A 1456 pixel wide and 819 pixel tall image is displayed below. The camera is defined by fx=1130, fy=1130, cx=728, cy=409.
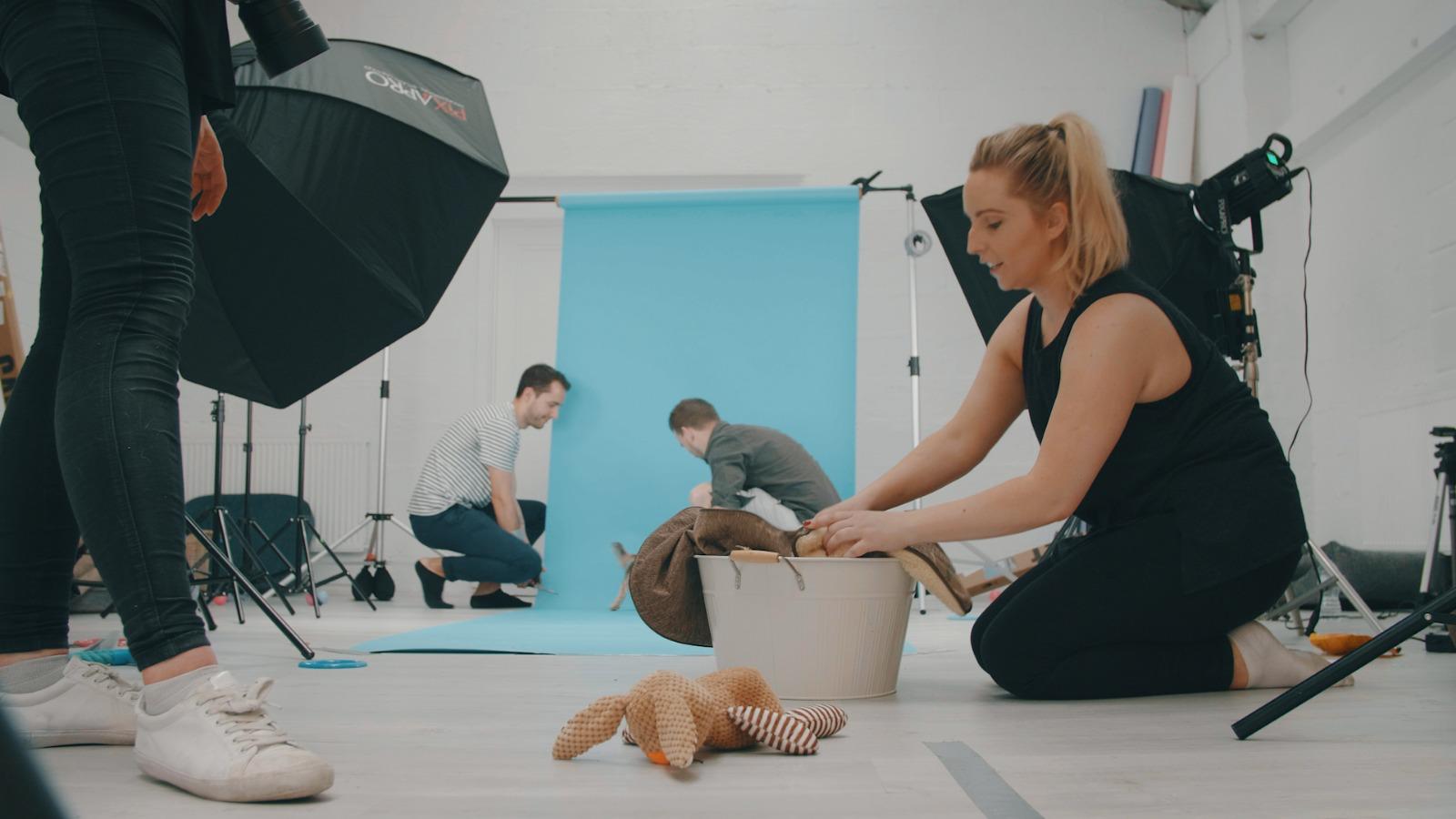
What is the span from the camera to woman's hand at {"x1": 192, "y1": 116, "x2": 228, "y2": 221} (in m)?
1.41

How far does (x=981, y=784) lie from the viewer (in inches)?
41.4

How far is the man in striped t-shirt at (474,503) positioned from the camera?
4668 millimetres

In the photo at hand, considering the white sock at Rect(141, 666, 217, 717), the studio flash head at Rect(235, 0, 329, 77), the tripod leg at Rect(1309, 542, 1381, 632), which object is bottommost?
the tripod leg at Rect(1309, 542, 1381, 632)

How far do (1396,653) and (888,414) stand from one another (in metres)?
3.44

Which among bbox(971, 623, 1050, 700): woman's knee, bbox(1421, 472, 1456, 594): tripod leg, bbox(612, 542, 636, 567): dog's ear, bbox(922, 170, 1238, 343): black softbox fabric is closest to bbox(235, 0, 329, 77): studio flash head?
bbox(971, 623, 1050, 700): woman's knee

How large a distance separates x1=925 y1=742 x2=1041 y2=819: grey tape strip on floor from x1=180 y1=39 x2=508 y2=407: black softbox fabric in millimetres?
1424

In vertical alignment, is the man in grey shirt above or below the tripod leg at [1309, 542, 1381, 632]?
above

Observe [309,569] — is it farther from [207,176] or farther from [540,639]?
[207,176]

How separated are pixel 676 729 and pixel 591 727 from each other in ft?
0.37

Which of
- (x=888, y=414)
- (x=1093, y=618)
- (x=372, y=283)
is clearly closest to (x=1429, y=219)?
(x=888, y=414)

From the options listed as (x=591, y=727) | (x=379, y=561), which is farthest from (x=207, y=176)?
(x=379, y=561)

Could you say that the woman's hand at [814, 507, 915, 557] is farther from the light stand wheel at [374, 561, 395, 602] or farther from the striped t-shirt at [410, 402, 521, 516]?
the light stand wheel at [374, 561, 395, 602]

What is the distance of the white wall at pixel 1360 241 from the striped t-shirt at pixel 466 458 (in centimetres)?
329

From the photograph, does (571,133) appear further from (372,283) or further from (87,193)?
(87,193)
